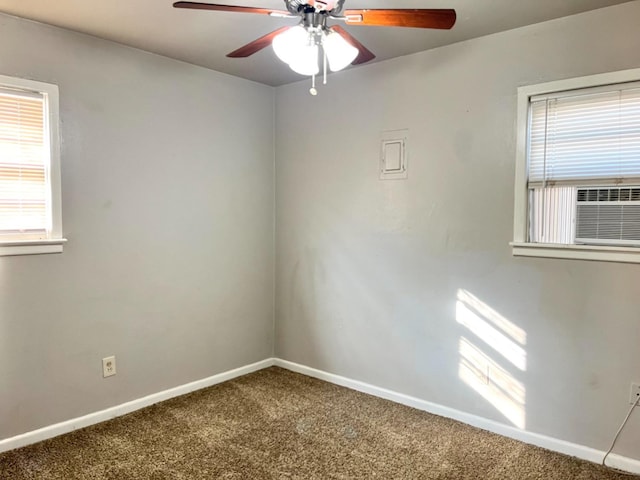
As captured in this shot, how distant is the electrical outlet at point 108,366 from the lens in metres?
2.81

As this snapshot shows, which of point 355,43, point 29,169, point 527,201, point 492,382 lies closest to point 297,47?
point 355,43

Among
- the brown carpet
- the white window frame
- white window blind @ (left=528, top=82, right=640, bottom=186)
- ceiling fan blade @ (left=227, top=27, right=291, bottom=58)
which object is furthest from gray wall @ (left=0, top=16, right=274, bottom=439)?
white window blind @ (left=528, top=82, right=640, bottom=186)

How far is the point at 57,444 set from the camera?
2494 millimetres

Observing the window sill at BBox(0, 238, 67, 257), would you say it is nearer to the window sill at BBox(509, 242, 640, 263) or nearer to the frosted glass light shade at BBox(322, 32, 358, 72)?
the frosted glass light shade at BBox(322, 32, 358, 72)

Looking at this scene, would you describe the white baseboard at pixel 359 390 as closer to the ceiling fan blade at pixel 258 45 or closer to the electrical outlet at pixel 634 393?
the electrical outlet at pixel 634 393

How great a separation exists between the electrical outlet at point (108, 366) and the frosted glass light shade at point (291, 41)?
7.16ft

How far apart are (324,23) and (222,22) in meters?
0.98

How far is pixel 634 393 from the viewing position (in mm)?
2256

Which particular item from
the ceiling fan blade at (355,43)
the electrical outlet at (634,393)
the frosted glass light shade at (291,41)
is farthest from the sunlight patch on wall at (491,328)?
the frosted glass light shade at (291,41)

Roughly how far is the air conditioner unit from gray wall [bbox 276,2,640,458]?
148 millimetres

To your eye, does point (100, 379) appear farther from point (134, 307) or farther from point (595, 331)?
point (595, 331)

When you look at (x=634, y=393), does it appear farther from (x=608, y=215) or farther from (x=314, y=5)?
(x=314, y=5)

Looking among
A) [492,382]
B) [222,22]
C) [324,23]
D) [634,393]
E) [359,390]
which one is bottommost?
[359,390]

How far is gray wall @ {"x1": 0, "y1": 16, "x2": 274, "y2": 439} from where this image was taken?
2.51 metres
